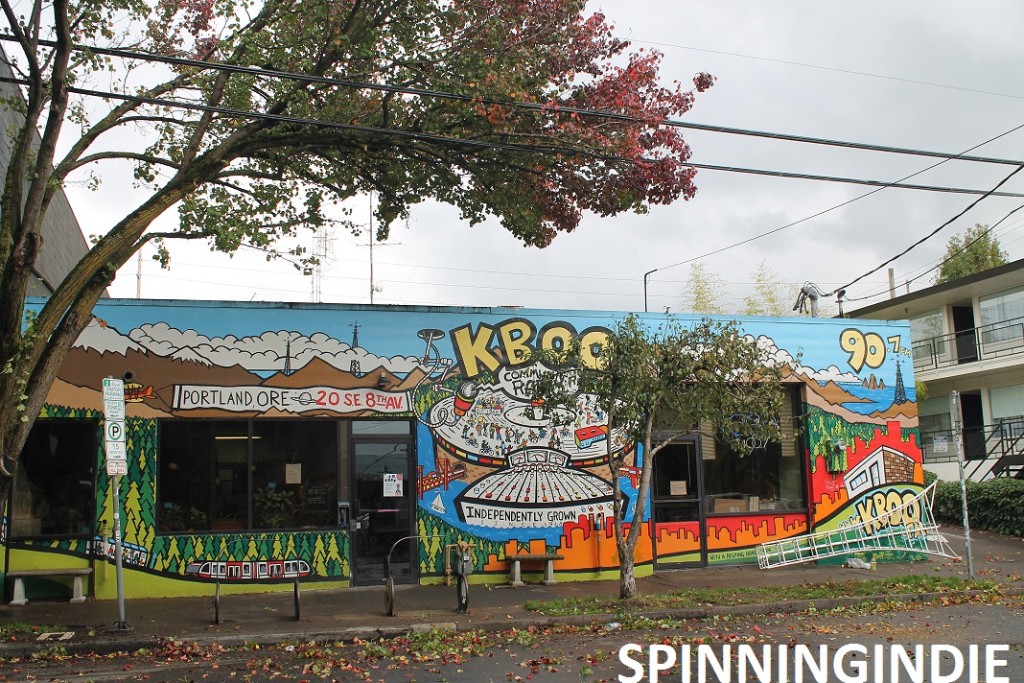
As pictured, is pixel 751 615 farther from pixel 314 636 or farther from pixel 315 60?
pixel 315 60

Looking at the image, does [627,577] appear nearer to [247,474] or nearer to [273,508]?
[273,508]

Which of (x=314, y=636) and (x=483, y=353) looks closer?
(x=314, y=636)

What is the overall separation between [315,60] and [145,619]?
7.87 metres

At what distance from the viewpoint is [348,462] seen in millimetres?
14656

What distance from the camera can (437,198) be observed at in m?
14.2

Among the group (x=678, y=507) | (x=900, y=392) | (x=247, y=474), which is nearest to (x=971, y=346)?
(x=900, y=392)

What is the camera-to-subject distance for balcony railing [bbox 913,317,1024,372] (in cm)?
2967

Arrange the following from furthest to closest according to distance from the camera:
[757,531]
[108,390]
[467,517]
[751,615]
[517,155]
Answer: [757,531] < [467,517] < [517,155] < [751,615] < [108,390]

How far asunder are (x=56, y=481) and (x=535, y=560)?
24.6ft

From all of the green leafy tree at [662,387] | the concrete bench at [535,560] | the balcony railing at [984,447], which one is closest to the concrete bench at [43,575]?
the concrete bench at [535,560]

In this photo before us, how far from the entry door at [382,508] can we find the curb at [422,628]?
3.31 metres

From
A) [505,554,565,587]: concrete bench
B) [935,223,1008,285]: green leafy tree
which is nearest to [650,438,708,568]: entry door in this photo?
[505,554,565,587]: concrete bench

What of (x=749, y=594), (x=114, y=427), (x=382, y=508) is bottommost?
(x=749, y=594)

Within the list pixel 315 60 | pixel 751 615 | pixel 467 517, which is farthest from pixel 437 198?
pixel 751 615
